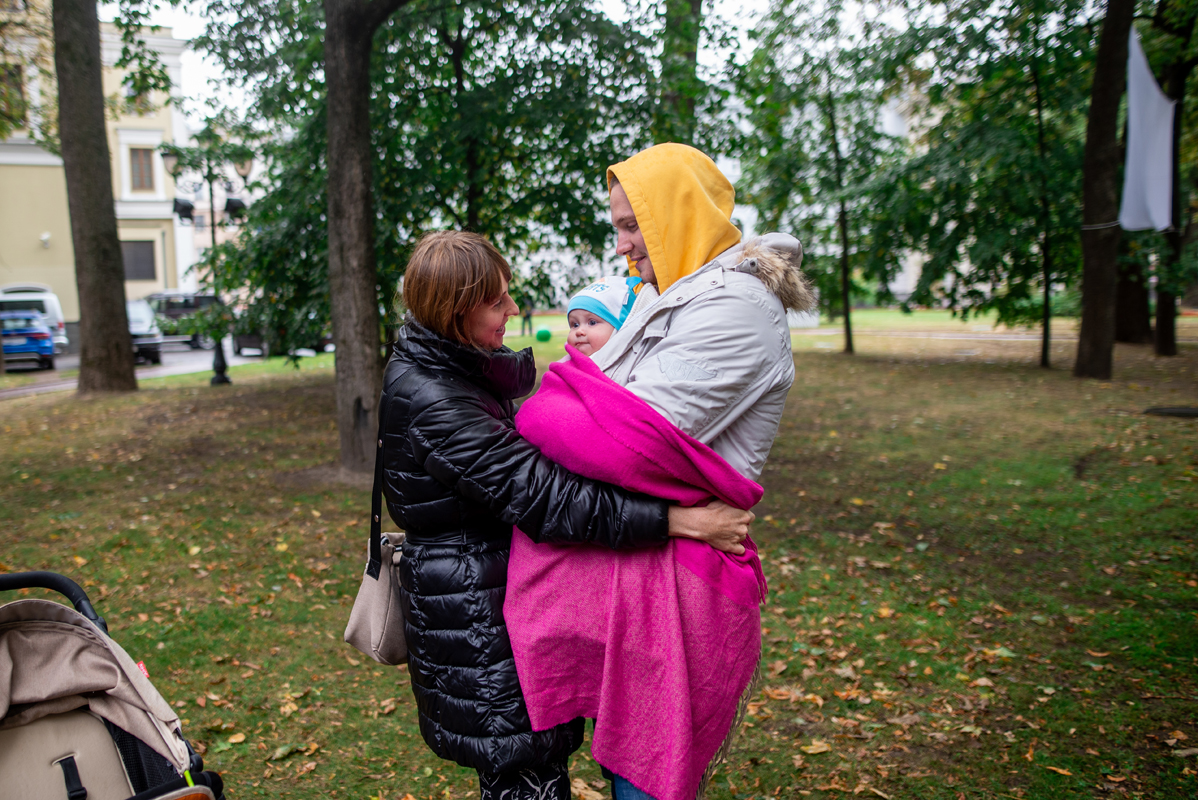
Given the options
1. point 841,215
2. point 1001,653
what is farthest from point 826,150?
point 1001,653

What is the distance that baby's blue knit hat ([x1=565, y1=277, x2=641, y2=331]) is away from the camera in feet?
9.82

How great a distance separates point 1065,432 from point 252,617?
30.2 ft

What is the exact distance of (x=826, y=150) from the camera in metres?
19.3

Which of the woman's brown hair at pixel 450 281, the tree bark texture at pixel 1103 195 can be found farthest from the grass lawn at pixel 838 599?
the tree bark texture at pixel 1103 195

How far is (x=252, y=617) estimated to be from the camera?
5.20m

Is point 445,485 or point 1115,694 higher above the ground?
point 445,485

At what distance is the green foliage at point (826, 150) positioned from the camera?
56.5 feet

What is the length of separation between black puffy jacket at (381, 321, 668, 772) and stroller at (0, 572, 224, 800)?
0.59 m

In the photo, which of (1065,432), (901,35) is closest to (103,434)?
(1065,432)

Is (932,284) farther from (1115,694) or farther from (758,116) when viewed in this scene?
(1115,694)

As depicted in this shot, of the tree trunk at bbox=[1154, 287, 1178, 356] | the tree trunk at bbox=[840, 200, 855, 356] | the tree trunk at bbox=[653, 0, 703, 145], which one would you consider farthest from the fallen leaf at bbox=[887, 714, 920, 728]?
the tree trunk at bbox=[840, 200, 855, 356]

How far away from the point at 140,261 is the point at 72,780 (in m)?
45.4

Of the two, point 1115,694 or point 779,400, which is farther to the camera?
point 1115,694

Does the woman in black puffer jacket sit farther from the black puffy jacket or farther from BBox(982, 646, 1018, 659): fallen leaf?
BBox(982, 646, 1018, 659): fallen leaf
